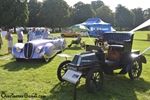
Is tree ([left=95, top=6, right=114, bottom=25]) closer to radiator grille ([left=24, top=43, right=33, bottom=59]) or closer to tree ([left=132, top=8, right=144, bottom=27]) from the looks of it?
tree ([left=132, top=8, right=144, bottom=27])

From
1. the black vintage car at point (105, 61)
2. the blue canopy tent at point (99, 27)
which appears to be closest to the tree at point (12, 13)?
the blue canopy tent at point (99, 27)

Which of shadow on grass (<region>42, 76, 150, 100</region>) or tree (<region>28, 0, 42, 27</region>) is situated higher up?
tree (<region>28, 0, 42, 27</region>)

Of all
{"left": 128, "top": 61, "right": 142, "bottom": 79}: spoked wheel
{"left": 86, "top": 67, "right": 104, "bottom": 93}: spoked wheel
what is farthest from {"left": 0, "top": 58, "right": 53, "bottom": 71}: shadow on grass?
{"left": 128, "top": 61, "right": 142, "bottom": 79}: spoked wheel

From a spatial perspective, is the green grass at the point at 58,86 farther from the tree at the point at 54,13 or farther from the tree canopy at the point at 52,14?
the tree at the point at 54,13

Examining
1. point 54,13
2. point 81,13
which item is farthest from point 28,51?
point 81,13

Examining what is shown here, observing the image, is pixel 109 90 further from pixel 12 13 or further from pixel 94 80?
pixel 12 13

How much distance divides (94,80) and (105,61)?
41.9 inches

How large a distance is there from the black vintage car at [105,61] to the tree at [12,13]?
44500 millimetres

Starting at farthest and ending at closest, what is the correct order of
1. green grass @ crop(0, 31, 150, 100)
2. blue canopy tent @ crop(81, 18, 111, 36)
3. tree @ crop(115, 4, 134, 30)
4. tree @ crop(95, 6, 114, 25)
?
tree @ crop(115, 4, 134, 30)
tree @ crop(95, 6, 114, 25)
blue canopy tent @ crop(81, 18, 111, 36)
green grass @ crop(0, 31, 150, 100)

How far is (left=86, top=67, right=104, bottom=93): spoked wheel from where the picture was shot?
4.89 meters

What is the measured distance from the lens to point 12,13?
156 ft

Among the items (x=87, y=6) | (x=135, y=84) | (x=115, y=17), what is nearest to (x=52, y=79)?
(x=135, y=84)

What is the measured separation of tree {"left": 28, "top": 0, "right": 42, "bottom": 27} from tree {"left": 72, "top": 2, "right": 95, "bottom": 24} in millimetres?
11989

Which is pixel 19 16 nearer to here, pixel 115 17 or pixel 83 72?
pixel 115 17
